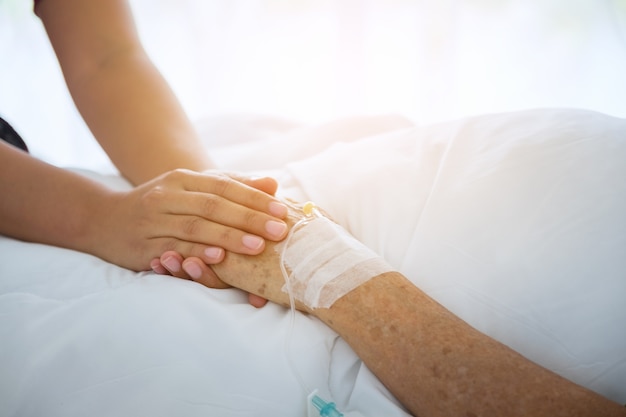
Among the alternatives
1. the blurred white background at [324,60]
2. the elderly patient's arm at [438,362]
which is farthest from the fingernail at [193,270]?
the blurred white background at [324,60]

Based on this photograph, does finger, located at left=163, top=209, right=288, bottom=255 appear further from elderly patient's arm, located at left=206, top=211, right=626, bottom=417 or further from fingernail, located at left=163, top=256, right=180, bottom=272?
elderly patient's arm, located at left=206, top=211, right=626, bottom=417

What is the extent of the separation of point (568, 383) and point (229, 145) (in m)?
1.35

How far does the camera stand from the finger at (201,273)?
83 centimetres

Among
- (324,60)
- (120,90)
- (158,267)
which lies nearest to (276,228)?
(158,267)

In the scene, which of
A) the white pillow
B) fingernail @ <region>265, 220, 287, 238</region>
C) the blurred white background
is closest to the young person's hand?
fingernail @ <region>265, 220, 287, 238</region>

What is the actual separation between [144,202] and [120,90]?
1.58 ft

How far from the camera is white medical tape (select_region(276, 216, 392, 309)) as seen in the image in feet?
2.33

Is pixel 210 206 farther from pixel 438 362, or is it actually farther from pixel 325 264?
pixel 438 362

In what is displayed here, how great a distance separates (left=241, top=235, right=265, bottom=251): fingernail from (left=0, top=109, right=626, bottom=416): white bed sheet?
11 centimetres

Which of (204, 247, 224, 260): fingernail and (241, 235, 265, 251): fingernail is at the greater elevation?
(241, 235, 265, 251): fingernail

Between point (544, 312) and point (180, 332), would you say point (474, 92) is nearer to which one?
point (544, 312)

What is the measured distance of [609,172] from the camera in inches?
27.7

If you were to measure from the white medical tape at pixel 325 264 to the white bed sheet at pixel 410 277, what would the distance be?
62 mm

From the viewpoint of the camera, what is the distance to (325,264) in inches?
28.7
